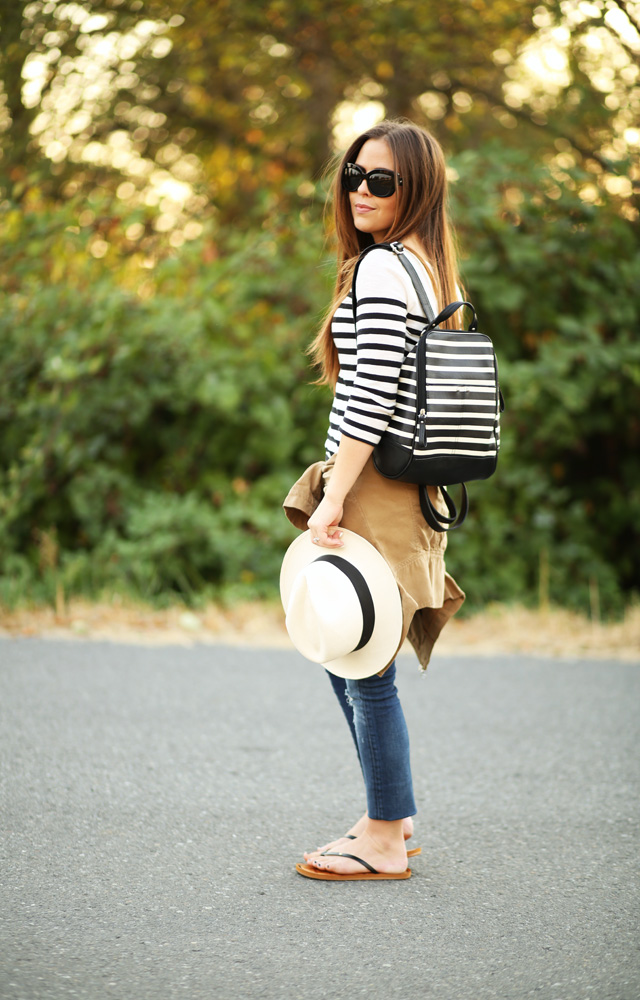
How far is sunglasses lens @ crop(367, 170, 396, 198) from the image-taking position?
2467mm

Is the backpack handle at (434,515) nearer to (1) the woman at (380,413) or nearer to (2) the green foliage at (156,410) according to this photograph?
(1) the woman at (380,413)

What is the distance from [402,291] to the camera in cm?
231

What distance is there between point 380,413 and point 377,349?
6.2 inches

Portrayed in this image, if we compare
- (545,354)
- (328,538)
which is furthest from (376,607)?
(545,354)

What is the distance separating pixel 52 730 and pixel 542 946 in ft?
7.06

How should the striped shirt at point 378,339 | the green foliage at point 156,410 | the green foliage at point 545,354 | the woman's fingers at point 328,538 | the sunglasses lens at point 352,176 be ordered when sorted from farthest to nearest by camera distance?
the green foliage at point 545,354 < the green foliage at point 156,410 < the sunglasses lens at point 352,176 < the woman's fingers at point 328,538 < the striped shirt at point 378,339

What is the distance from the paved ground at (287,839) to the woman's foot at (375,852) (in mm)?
51

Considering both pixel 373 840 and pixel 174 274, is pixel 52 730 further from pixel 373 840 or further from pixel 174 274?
pixel 174 274

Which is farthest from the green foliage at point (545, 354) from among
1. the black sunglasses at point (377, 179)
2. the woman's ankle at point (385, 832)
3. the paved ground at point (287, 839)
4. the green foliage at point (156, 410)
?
the woman's ankle at point (385, 832)

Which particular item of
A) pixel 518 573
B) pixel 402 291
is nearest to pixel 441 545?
pixel 402 291

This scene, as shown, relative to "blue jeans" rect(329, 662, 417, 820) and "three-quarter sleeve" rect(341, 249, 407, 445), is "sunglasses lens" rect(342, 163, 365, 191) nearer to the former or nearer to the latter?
"three-quarter sleeve" rect(341, 249, 407, 445)

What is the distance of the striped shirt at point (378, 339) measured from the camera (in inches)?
90.0

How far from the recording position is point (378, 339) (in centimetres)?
228

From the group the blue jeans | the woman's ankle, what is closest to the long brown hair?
the blue jeans
